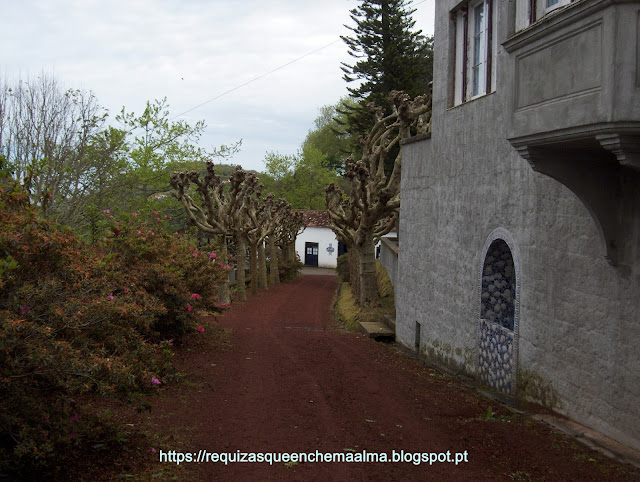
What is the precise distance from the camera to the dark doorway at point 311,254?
190 ft

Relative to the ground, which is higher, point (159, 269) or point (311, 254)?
point (159, 269)

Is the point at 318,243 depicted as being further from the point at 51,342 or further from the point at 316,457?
the point at 51,342

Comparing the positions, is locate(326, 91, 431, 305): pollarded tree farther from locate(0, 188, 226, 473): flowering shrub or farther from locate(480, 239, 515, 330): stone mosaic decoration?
locate(0, 188, 226, 473): flowering shrub

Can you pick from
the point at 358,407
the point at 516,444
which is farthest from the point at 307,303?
the point at 516,444

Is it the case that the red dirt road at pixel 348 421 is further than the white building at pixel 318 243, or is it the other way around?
the white building at pixel 318 243

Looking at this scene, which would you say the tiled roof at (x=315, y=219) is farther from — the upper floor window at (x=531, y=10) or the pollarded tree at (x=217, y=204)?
the upper floor window at (x=531, y=10)

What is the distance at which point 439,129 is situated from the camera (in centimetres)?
1177

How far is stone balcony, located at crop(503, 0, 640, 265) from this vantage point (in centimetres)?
483

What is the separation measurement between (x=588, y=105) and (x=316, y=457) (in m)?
4.00

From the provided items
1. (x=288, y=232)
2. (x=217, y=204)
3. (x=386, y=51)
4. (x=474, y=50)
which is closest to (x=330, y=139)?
(x=288, y=232)

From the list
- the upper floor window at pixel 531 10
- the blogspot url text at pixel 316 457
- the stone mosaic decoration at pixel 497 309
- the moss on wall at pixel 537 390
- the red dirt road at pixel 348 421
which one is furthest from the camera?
the stone mosaic decoration at pixel 497 309

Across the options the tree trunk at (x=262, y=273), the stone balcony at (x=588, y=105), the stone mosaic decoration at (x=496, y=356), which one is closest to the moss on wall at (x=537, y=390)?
the stone mosaic decoration at (x=496, y=356)

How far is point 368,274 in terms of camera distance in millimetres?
19391

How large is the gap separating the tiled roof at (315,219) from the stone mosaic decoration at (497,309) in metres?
45.9
